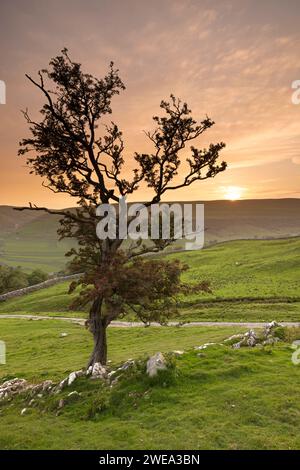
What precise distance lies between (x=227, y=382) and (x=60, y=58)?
20.0 m

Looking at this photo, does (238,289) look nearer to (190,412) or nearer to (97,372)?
(97,372)

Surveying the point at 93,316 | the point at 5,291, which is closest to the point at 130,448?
the point at 93,316

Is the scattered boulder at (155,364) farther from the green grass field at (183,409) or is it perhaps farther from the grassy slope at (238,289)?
the grassy slope at (238,289)

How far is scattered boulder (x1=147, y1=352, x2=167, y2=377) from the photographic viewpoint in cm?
1772

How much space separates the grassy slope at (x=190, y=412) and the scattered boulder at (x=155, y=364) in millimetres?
439

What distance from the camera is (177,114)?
72.1 ft

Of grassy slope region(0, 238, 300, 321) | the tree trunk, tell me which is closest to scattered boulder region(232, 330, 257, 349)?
the tree trunk

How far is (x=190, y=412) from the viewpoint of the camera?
48.4ft

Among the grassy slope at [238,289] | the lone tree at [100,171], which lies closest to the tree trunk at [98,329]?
the lone tree at [100,171]

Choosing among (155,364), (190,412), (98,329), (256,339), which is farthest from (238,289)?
(190,412)

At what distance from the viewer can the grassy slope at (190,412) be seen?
13.2 metres

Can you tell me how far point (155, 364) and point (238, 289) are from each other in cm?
4896
